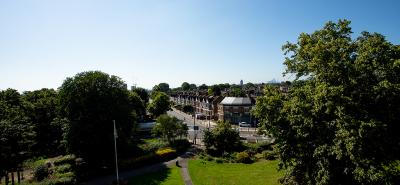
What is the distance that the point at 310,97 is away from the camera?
2389 cm

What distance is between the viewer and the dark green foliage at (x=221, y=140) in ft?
175

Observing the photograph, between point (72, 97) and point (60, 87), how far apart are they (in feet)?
10.6

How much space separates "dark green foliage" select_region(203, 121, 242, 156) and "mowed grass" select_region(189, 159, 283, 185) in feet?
17.7

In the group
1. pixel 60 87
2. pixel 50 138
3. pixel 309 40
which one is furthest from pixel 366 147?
pixel 50 138

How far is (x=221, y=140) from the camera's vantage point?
53.4 m

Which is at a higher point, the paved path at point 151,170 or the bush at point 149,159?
the bush at point 149,159

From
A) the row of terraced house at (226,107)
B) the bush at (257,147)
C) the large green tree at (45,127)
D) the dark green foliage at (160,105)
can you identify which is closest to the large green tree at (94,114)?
the large green tree at (45,127)

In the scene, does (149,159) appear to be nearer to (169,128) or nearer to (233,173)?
(169,128)

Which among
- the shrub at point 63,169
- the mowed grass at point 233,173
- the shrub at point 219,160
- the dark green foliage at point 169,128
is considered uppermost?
the dark green foliage at point 169,128

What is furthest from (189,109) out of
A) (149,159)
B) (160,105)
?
(149,159)

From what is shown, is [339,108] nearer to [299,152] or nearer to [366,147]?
[366,147]

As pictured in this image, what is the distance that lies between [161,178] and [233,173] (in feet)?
27.8

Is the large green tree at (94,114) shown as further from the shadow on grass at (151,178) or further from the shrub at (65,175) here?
the shadow on grass at (151,178)

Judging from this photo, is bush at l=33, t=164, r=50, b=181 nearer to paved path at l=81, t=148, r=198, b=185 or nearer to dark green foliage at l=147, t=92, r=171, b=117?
paved path at l=81, t=148, r=198, b=185
